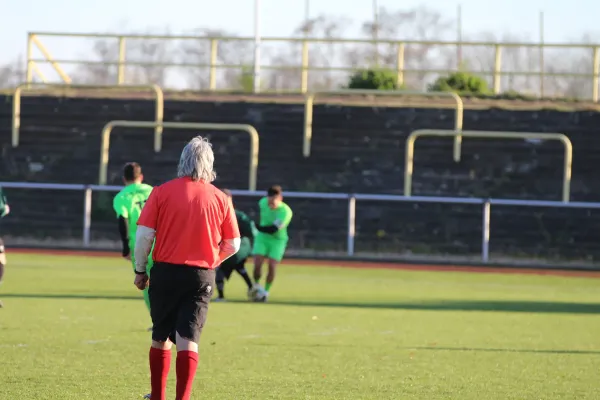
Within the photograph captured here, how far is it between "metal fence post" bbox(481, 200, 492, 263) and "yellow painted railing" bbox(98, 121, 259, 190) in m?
5.36

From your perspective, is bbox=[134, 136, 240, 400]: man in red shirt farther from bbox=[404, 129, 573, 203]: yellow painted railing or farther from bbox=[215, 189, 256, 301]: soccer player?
bbox=[404, 129, 573, 203]: yellow painted railing

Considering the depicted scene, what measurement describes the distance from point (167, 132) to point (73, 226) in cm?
322

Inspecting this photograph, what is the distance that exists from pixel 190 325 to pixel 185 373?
290 millimetres

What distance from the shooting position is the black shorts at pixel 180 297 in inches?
296

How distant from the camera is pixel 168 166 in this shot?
29625 millimetres

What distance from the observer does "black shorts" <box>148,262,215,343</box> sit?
7.52 metres

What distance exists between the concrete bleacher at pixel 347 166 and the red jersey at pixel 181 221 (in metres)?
20.8

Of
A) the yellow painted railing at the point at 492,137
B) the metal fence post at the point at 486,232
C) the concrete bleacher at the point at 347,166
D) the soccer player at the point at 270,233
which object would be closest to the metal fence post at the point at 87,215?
the concrete bleacher at the point at 347,166

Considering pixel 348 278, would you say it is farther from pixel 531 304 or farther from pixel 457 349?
pixel 457 349

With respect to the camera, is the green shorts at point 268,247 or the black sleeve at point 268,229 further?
the green shorts at point 268,247

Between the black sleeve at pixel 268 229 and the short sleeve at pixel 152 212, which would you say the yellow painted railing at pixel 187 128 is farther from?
the short sleeve at pixel 152 212

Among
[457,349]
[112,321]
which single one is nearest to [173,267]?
[457,349]

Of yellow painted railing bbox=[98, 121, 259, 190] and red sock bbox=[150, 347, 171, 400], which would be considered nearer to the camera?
red sock bbox=[150, 347, 171, 400]

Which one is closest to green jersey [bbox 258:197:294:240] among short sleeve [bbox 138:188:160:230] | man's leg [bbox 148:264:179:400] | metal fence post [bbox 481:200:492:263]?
metal fence post [bbox 481:200:492:263]
